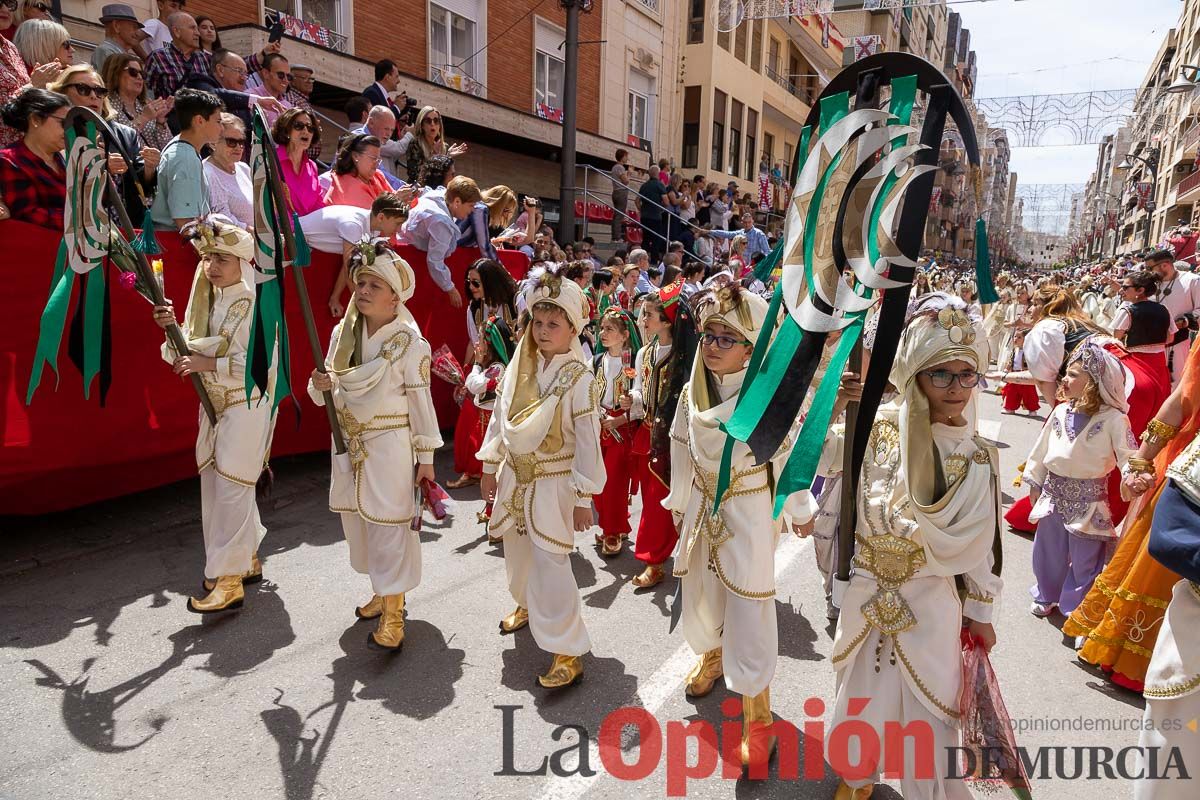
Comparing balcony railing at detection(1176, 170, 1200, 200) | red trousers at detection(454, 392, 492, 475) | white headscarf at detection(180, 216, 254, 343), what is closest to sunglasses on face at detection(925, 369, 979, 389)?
white headscarf at detection(180, 216, 254, 343)

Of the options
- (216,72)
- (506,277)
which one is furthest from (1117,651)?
(216,72)

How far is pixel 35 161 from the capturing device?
4.34m

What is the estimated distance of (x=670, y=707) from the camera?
3.43 metres

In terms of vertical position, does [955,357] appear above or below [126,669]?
above

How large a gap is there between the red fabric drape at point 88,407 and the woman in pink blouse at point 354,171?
1.20 m

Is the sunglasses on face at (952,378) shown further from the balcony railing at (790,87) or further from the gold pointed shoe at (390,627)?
the balcony railing at (790,87)

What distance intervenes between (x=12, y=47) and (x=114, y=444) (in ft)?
10.1

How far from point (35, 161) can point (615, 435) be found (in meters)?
4.08

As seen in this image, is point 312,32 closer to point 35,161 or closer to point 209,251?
point 35,161

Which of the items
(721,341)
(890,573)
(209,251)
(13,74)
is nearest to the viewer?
(890,573)

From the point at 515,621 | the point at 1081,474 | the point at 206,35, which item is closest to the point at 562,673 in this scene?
the point at 515,621

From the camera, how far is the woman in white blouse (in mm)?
5414

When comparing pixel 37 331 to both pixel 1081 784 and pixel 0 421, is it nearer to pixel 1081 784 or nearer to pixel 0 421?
pixel 0 421

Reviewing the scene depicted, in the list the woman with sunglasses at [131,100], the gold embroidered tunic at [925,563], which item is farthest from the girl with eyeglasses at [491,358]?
the gold embroidered tunic at [925,563]
